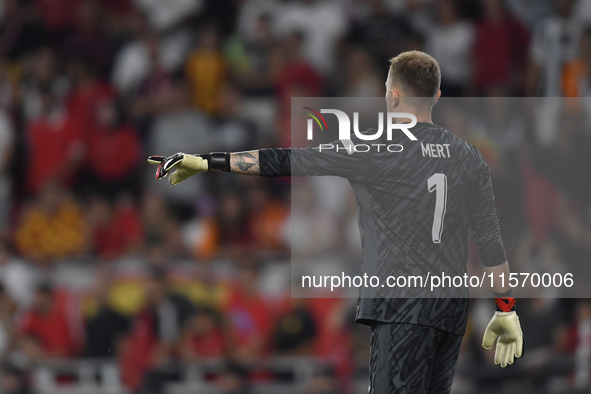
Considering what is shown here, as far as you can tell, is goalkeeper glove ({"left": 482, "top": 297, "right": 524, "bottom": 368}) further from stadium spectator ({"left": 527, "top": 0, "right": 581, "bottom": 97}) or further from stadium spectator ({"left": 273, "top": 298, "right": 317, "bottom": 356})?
stadium spectator ({"left": 527, "top": 0, "right": 581, "bottom": 97})

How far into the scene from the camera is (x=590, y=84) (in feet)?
31.0

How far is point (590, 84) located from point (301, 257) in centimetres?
376

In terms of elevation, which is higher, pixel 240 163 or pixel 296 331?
pixel 240 163

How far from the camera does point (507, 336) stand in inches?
166

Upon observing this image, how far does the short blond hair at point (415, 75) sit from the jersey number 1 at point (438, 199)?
1.29 ft

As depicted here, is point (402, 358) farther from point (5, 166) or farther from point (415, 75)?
point (5, 166)

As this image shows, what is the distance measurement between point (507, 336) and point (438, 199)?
2.76 feet

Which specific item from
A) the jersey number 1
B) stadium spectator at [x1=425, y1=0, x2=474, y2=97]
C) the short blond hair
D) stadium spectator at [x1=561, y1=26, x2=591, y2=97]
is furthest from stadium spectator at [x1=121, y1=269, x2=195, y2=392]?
the short blond hair

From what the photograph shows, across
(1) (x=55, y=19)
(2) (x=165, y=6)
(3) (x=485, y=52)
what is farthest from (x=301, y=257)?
(1) (x=55, y=19)

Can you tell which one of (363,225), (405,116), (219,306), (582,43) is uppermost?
(582,43)

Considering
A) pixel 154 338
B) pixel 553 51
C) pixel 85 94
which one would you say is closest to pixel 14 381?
pixel 154 338

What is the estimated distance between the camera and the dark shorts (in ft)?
12.6

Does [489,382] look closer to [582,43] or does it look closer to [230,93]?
[582,43]

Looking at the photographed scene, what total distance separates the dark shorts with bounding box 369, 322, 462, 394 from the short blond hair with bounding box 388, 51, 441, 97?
42.2 inches
